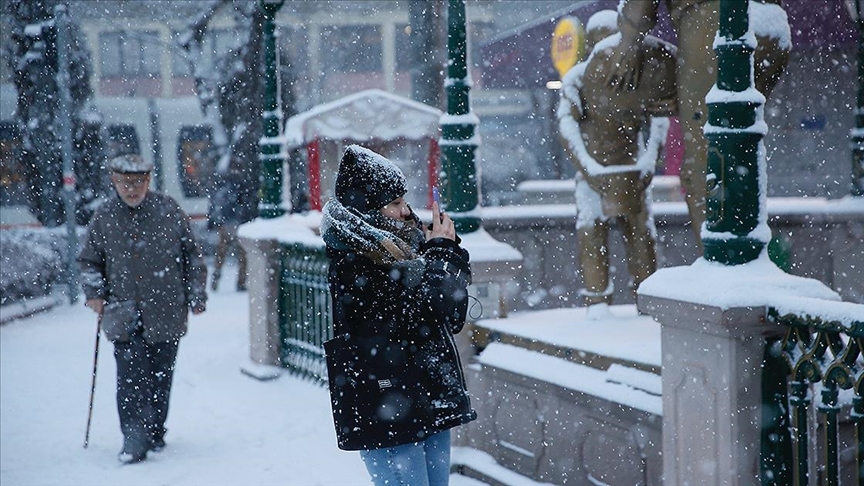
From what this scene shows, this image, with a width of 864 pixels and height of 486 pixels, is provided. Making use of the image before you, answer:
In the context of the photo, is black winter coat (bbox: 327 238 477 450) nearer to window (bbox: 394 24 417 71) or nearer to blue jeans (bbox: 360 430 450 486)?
blue jeans (bbox: 360 430 450 486)

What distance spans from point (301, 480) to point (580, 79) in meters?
2.74

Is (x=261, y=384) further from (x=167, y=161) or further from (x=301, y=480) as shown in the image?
(x=167, y=161)

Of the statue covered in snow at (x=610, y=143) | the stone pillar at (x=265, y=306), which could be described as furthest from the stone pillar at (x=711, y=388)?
the stone pillar at (x=265, y=306)

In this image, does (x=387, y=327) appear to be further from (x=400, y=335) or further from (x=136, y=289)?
(x=136, y=289)

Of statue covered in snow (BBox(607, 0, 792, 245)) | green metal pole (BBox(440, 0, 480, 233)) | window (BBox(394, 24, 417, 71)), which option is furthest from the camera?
window (BBox(394, 24, 417, 71))

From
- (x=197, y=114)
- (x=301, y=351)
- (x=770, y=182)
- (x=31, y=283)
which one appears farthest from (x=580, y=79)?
(x=197, y=114)

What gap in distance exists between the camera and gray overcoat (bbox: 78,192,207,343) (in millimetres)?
6348

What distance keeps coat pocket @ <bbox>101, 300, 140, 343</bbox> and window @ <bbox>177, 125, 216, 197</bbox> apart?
2354cm

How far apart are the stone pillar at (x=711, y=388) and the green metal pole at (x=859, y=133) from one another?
3.77 meters

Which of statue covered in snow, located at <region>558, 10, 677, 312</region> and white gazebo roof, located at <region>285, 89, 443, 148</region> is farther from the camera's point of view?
white gazebo roof, located at <region>285, 89, 443, 148</region>

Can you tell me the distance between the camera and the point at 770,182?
50.6 feet

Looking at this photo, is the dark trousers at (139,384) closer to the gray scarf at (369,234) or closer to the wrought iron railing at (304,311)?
the wrought iron railing at (304,311)

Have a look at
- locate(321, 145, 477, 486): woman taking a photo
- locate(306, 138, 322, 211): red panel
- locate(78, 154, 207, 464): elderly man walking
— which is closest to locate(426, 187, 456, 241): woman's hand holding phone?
locate(321, 145, 477, 486): woman taking a photo

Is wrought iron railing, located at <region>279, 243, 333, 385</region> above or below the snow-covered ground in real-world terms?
above
